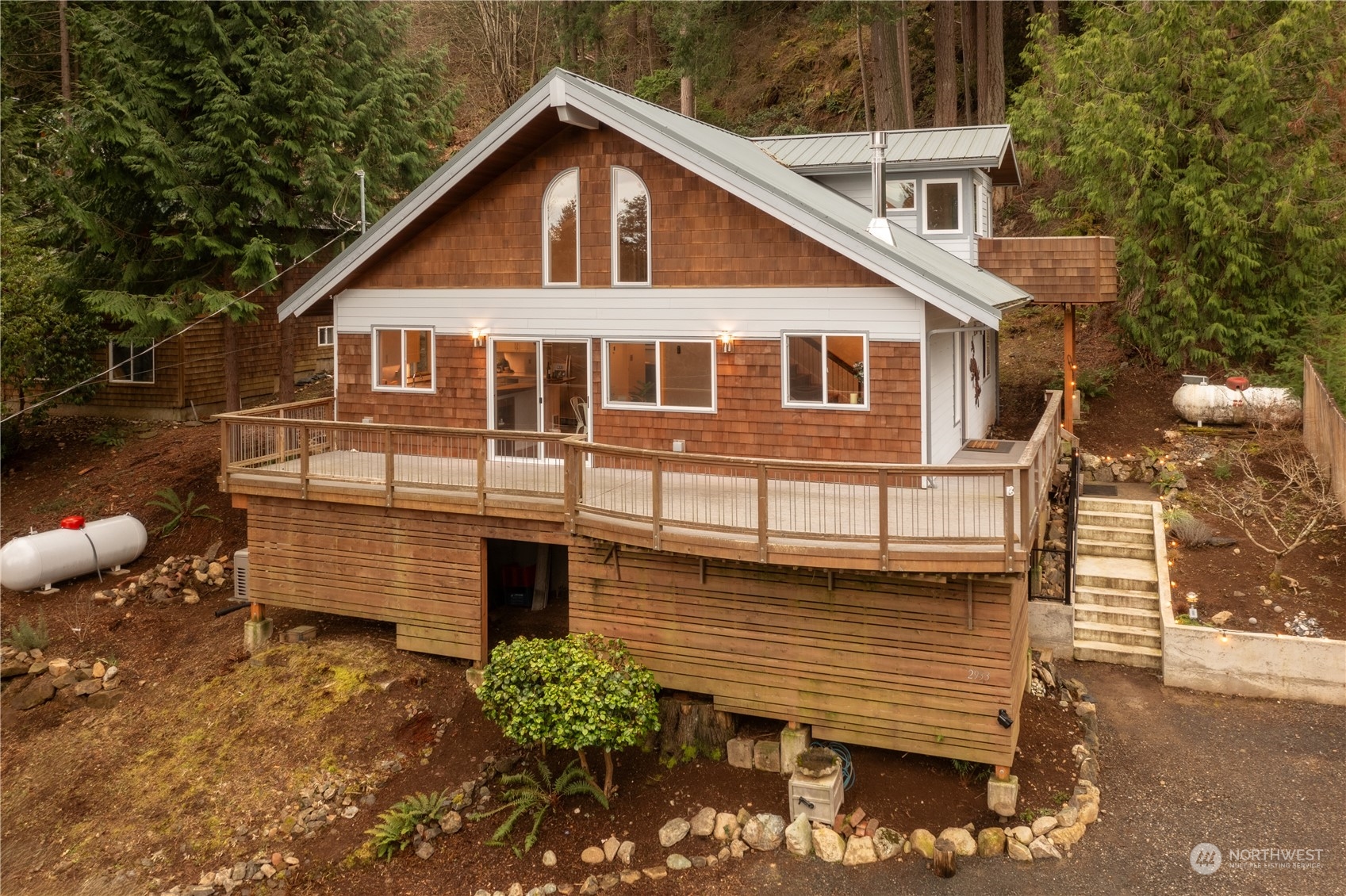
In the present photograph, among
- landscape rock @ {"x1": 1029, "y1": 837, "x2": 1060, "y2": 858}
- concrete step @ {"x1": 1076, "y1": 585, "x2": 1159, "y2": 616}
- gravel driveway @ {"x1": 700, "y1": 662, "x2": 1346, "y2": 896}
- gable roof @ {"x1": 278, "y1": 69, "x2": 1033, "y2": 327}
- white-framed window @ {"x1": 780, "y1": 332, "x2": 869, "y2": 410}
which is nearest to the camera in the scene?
gravel driveway @ {"x1": 700, "y1": 662, "x2": 1346, "y2": 896}

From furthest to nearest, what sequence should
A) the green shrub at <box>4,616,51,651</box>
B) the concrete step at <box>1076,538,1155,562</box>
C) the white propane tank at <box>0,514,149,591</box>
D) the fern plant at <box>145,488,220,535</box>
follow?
the fern plant at <box>145,488,220,535</box> → the white propane tank at <box>0,514,149,591</box> → the green shrub at <box>4,616,51,651</box> → the concrete step at <box>1076,538,1155,562</box>

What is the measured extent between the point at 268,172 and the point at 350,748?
11.5 metres

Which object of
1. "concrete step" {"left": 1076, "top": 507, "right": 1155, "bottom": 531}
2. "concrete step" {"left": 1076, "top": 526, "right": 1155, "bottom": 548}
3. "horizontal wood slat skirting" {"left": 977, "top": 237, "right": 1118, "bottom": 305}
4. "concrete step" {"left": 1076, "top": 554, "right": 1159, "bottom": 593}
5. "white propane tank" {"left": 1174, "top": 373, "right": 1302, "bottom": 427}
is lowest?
"concrete step" {"left": 1076, "top": 554, "right": 1159, "bottom": 593}

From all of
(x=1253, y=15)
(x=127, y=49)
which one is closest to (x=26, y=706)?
(x=127, y=49)

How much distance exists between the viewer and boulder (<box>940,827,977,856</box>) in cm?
985

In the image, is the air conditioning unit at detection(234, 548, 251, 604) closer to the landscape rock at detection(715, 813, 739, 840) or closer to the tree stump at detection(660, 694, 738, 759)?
the tree stump at detection(660, 694, 738, 759)

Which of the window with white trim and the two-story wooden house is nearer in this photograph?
the two-story wooden house

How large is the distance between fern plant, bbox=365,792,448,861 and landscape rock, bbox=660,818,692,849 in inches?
102

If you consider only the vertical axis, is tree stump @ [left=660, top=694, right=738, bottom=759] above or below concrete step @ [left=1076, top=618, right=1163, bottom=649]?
below

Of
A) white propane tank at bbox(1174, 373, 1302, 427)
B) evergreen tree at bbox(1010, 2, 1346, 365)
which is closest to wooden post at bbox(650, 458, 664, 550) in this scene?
white propane tank at bbox(1174, 373, 1302, 427)

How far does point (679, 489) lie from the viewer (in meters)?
12.8

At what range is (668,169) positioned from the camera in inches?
531

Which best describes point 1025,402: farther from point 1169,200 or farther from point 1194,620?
point 1194,620

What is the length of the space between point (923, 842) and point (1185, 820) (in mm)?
2814
